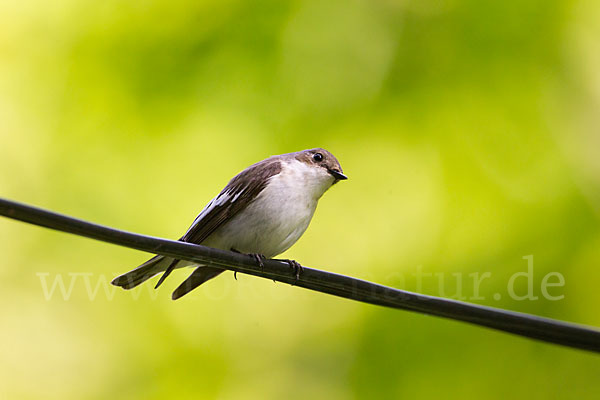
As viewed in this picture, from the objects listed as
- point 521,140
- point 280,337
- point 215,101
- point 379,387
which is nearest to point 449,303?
point 379,387

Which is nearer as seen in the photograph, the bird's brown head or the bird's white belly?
the bird's white belly

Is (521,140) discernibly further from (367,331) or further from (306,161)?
(306,161)

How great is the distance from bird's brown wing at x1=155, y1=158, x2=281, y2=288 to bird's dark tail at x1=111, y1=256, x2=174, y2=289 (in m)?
0.21

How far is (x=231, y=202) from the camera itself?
13.2 ft

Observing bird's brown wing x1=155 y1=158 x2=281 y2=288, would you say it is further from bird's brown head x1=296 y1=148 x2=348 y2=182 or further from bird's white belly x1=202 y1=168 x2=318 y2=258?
bird's brown head x1=296 y1=148 x2=348 y2=182

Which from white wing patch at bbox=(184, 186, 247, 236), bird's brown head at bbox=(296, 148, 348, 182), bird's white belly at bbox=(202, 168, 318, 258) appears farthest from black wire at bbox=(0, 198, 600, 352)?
bird's brown head at bbox=(296, 148, 348, 182)

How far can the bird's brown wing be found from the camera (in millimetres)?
3951

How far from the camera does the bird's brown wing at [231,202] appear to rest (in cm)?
395

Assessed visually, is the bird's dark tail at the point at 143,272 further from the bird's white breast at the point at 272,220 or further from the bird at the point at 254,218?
the bird's white breast at the point at 272,220

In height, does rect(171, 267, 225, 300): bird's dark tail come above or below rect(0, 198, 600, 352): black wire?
below

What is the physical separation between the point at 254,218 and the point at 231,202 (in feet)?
0.82

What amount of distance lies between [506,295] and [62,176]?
4948mm

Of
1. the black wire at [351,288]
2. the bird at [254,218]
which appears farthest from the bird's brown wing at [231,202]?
the black wire at [351,288]

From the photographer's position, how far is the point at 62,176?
6664 mm
